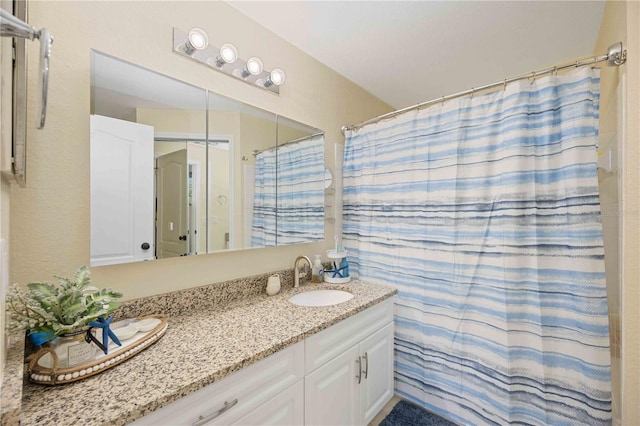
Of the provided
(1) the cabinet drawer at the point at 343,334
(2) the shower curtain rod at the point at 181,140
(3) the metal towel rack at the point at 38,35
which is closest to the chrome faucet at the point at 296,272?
(1) the cabinet drawer at the point at 343,334

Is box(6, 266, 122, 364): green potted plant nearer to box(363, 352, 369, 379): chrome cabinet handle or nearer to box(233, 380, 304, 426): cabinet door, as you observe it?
box(233, 380, 304, 426): cabinet door

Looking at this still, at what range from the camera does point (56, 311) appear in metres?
0.78

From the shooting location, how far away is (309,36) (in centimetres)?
173

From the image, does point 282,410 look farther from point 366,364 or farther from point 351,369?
point 366,364

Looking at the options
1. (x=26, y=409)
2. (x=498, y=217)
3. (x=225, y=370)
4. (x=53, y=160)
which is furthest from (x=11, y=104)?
(x=498, y=217)

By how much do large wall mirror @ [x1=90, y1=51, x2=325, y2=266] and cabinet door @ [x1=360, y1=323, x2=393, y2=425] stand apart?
0.77 metres

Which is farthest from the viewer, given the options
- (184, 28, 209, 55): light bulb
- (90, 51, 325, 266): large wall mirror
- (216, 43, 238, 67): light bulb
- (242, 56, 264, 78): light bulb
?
(242, 56, 264, 78): light bulb

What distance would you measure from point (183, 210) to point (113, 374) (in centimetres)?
69

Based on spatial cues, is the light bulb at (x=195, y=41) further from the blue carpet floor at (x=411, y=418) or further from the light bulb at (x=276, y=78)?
the blue carpet floor at (x=411, y=418)

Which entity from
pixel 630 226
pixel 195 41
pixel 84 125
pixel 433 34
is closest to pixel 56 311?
pixel 84 125

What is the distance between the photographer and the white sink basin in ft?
5.50

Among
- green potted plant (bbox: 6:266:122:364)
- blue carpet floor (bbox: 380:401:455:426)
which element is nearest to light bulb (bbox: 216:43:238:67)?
green potted plant (bbox: 6:266:122:364)

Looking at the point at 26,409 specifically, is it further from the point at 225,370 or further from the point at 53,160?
the point at 53,160

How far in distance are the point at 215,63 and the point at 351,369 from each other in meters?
1.74
